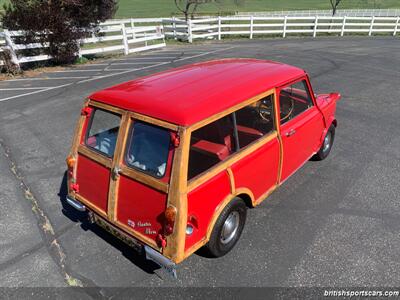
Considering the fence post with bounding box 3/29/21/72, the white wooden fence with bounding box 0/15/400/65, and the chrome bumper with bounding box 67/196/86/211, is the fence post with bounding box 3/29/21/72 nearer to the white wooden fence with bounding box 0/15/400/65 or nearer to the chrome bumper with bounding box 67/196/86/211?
the white wooden fence with bounding box 0/15/400/65

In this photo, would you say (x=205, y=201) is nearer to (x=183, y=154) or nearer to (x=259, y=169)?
(x=183, y=154)

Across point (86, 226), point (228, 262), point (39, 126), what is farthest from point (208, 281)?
point (39, 126)

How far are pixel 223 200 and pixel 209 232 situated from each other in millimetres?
376

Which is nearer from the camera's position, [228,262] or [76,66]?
[228,262]

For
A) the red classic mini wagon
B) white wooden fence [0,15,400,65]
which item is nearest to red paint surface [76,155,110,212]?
the red classic mini wagon

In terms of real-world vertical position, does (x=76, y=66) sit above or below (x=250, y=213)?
above

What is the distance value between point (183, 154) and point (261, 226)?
2.02m

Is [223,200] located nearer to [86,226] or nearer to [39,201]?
[86,226]

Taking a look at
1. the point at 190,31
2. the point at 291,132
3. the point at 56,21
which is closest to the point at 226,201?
the point at 291,132

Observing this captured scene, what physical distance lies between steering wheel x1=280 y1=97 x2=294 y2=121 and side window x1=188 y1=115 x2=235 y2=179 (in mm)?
1114

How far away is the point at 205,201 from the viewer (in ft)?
10.3

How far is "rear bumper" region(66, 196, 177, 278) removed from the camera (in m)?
3.01

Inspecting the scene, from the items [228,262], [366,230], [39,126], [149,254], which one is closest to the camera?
[149,254]

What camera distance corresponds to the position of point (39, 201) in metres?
4.87
